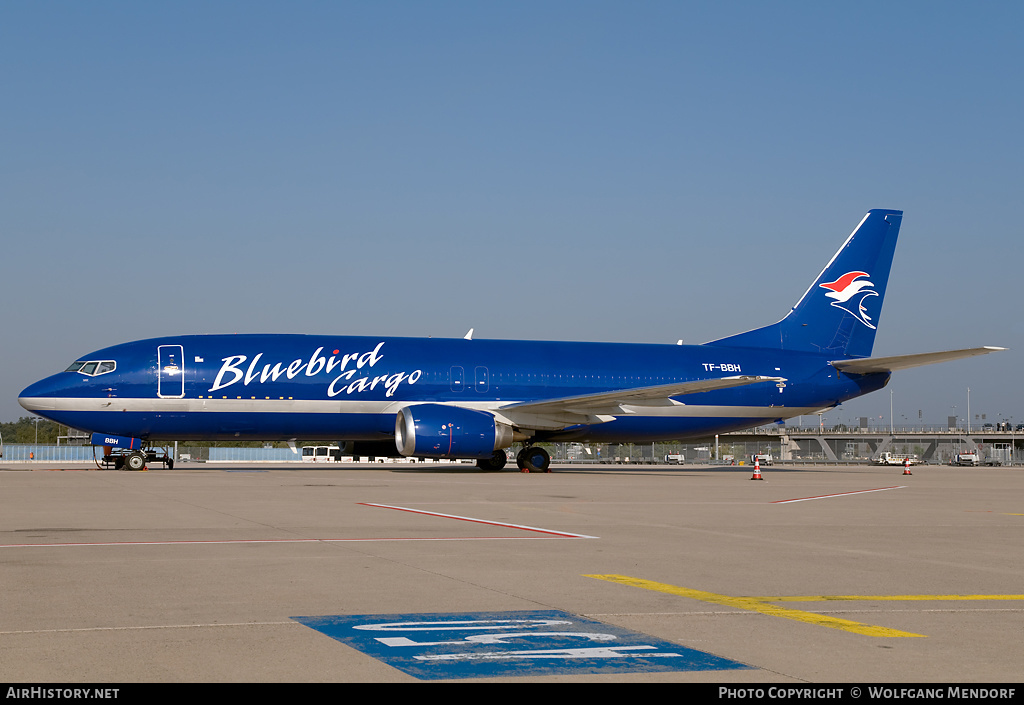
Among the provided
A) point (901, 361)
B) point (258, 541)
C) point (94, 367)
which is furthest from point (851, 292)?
point (258, 541)

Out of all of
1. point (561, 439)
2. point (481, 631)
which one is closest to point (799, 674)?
point (481, 631)

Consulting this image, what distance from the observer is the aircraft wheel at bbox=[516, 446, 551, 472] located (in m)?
34.2

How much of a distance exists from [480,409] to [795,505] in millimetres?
15520

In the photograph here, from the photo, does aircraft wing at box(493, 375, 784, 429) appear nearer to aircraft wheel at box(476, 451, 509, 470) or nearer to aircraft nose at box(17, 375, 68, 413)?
aircraft wheel at box(476, 451, 509, 470)

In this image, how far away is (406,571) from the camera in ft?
30.3

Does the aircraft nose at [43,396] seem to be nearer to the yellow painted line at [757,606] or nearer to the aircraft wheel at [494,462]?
the aircraft wheel at [494,462]

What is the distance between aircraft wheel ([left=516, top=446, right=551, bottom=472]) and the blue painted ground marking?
1066 inches

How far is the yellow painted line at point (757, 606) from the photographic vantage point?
6547mm

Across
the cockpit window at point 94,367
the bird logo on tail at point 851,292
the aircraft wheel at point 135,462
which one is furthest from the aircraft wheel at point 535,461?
the bird logo on tail at point 851,292

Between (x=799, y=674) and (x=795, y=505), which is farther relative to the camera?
(x=795, y=505)

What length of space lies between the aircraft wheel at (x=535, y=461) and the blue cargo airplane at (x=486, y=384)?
7cm

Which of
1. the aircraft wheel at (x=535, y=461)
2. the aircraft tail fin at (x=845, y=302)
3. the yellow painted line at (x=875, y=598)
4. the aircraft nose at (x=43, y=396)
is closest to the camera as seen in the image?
the yellow painted line at (x=875, y=598)

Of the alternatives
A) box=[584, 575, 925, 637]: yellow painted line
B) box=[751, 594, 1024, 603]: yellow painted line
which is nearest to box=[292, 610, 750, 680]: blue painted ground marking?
box=[584, 575, 925, 637]: yellow painted line
